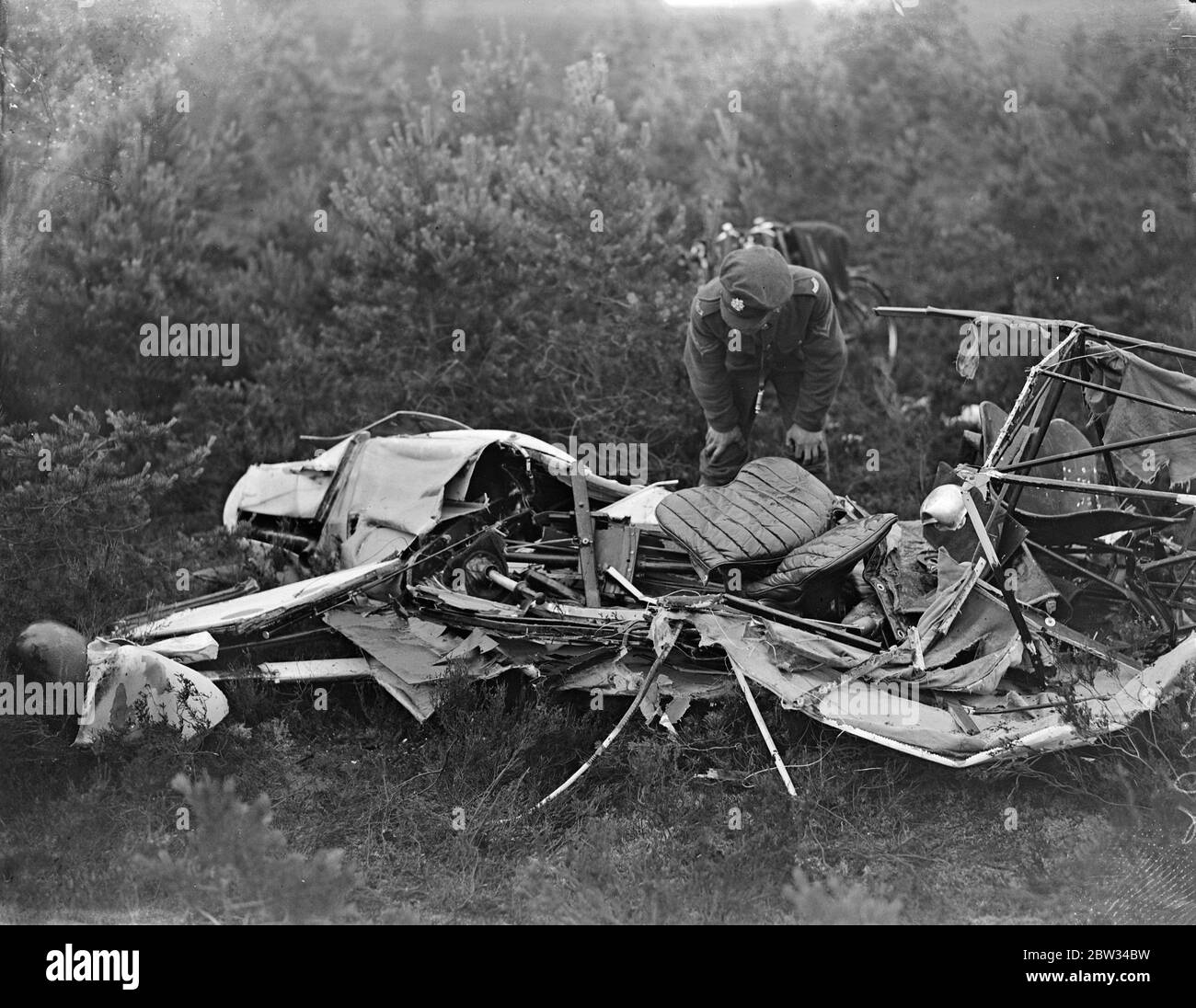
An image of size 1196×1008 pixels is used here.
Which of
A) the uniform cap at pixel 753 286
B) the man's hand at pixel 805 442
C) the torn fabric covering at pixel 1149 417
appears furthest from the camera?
the man's hand at pixel 805 442

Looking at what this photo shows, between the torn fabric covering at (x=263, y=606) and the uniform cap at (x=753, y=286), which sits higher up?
the uniform cap at (x=753, y=286)

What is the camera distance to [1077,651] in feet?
18.0

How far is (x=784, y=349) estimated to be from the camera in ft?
23.7

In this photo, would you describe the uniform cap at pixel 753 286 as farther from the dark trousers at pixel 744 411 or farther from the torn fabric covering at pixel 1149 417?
the torn fabric covering at pixel 1149 417

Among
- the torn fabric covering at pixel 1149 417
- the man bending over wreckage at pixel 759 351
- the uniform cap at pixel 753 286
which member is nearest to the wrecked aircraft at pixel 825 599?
the torn fabric covering at pixel 1149 417

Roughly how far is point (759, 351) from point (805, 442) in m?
0.63

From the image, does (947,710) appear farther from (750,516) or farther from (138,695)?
(138,695)

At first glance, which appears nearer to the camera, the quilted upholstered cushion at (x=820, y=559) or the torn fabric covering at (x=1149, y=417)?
the quilted upholstered cushion at (x=820, y=559)

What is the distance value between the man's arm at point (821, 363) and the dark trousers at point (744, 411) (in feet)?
0.67

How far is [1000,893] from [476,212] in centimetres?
716

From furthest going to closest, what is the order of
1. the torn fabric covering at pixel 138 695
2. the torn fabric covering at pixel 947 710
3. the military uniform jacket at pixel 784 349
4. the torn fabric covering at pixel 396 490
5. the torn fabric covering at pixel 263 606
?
the military uniform jacket at pixel 784 349 < the torn fabric covering at pixel 396 490 < the torn fabric covering at pixel 263 606 < the torn fabric covering at pixel 138 695 < the torn fabric covering at pixel 947 710

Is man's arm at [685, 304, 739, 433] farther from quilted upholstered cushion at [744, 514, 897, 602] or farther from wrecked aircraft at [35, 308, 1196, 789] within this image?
quilted upholstered cushion at [744, 514, 897, 602]

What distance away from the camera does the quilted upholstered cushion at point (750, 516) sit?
5812mm

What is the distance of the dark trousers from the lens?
293 inches
